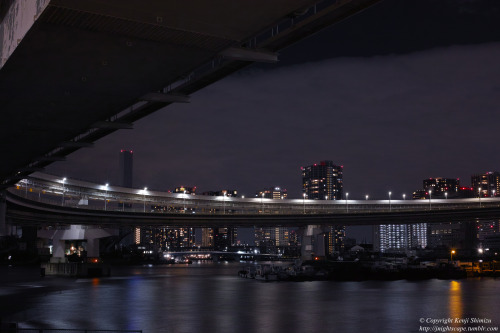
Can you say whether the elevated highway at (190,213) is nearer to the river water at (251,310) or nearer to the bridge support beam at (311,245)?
the bridge support beam at (311,245)

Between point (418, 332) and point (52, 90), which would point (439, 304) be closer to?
point (418, 332)

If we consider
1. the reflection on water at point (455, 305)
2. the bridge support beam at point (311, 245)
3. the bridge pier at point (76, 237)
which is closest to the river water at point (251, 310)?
the reflection on water at point (455, 305)

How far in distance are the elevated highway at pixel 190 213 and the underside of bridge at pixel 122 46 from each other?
68683 mm

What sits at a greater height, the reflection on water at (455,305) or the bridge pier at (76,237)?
the bridge pier at (76,237)

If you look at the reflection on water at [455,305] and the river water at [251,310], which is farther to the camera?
the reflection on water at [455,305]

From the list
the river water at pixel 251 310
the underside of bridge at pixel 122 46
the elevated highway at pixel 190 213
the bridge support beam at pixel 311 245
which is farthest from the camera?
the bridge support beam at pixel 311 245

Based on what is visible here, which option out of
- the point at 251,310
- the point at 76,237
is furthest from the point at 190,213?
the point at 251,310

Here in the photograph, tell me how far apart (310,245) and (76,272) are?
85358 millimetres

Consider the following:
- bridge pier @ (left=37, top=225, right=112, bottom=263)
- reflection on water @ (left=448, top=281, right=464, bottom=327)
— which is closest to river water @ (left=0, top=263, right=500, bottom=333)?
reflection on water @ (left=448, top=281, right=464, bottom=327)

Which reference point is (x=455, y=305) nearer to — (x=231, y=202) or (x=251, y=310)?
(x=251, y=310)

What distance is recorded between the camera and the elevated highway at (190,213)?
4657 inches

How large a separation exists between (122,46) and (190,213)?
12419 centimetres

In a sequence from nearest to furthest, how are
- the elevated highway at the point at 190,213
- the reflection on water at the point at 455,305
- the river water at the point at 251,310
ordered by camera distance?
the river water at the point at 251,310
the reflection on water at the point at 455,305
the elevated highway at the point at 190,213

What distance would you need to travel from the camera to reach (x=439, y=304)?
1972 inches
